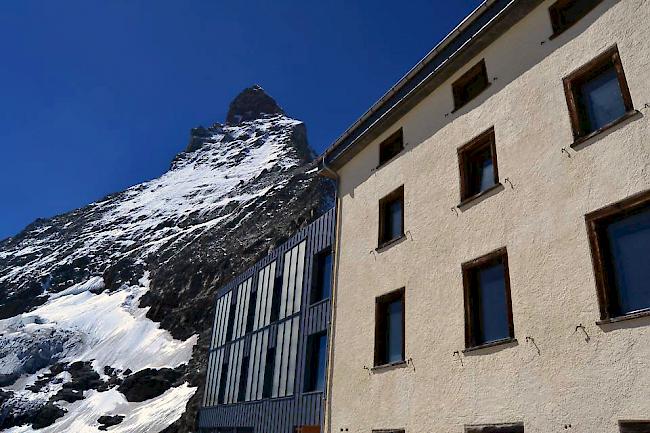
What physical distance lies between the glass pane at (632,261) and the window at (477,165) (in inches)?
128

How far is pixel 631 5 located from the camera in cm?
880

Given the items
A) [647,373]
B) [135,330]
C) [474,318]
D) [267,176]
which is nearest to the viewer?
[647,373]

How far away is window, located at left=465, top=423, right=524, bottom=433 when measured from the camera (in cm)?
853

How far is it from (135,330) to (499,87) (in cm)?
7390

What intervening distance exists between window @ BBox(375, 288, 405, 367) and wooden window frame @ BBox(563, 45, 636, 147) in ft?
17.8

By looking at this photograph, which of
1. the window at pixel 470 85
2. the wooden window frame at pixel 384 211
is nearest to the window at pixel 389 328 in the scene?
the wooden window frame at pixel 384 211

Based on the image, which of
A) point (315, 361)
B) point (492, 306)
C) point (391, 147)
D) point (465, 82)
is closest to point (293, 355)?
point (315, 361)

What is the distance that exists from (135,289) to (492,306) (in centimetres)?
9026

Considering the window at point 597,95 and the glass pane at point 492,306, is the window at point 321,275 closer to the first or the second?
the glass pane at point 492,306

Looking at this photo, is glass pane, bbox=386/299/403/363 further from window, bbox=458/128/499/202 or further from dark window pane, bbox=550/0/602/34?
dark window pane, bbox=550/0/602/34

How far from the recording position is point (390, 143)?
15.4 meters

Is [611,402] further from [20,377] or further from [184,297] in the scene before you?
[20,377]

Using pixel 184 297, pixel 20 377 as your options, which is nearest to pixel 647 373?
pixel 184 297

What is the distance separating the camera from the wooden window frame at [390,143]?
14.7 metres
